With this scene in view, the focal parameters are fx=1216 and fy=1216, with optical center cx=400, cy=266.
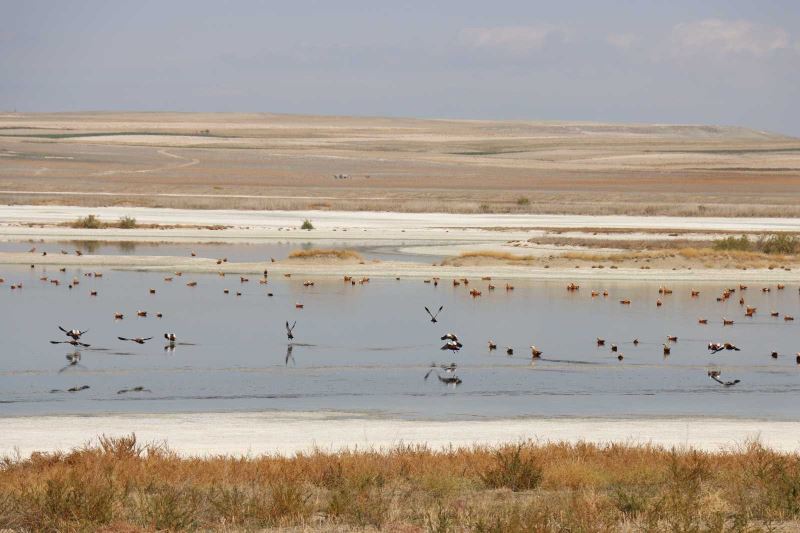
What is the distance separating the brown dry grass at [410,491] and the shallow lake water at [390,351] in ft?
17.8

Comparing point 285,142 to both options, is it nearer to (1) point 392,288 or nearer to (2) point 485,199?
(2) point 485,199

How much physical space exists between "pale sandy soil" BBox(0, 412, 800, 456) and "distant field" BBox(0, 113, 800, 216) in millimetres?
55153

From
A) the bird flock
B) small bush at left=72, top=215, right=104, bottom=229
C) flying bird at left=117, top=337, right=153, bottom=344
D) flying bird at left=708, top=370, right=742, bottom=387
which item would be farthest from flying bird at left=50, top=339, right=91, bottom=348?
small bush at left=72, top=215, right=104, bottom=229

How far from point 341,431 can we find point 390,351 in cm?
827

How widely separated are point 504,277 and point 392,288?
15.7 feet

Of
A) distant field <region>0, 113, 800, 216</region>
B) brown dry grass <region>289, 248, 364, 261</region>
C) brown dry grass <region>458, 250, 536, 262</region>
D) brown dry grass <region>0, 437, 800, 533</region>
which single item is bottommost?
brown dry grass <region>0, 437, 800, 533</region>

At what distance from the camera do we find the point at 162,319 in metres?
28.0

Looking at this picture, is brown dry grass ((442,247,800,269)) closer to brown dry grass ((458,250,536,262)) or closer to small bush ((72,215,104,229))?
brown dry grass ((458,250,536,262))

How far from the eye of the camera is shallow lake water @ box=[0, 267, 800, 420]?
18.4 meters

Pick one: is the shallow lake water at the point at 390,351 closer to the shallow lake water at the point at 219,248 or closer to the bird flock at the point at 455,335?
the bird flock at the point at 455,335

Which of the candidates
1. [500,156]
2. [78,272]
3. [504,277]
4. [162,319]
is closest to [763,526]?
[162,319]

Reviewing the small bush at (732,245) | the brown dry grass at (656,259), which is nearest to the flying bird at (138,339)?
the brown dry grass at (656,259)

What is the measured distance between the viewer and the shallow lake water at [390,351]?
1836 centimetres

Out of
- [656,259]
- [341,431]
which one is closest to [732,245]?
[656,259]
